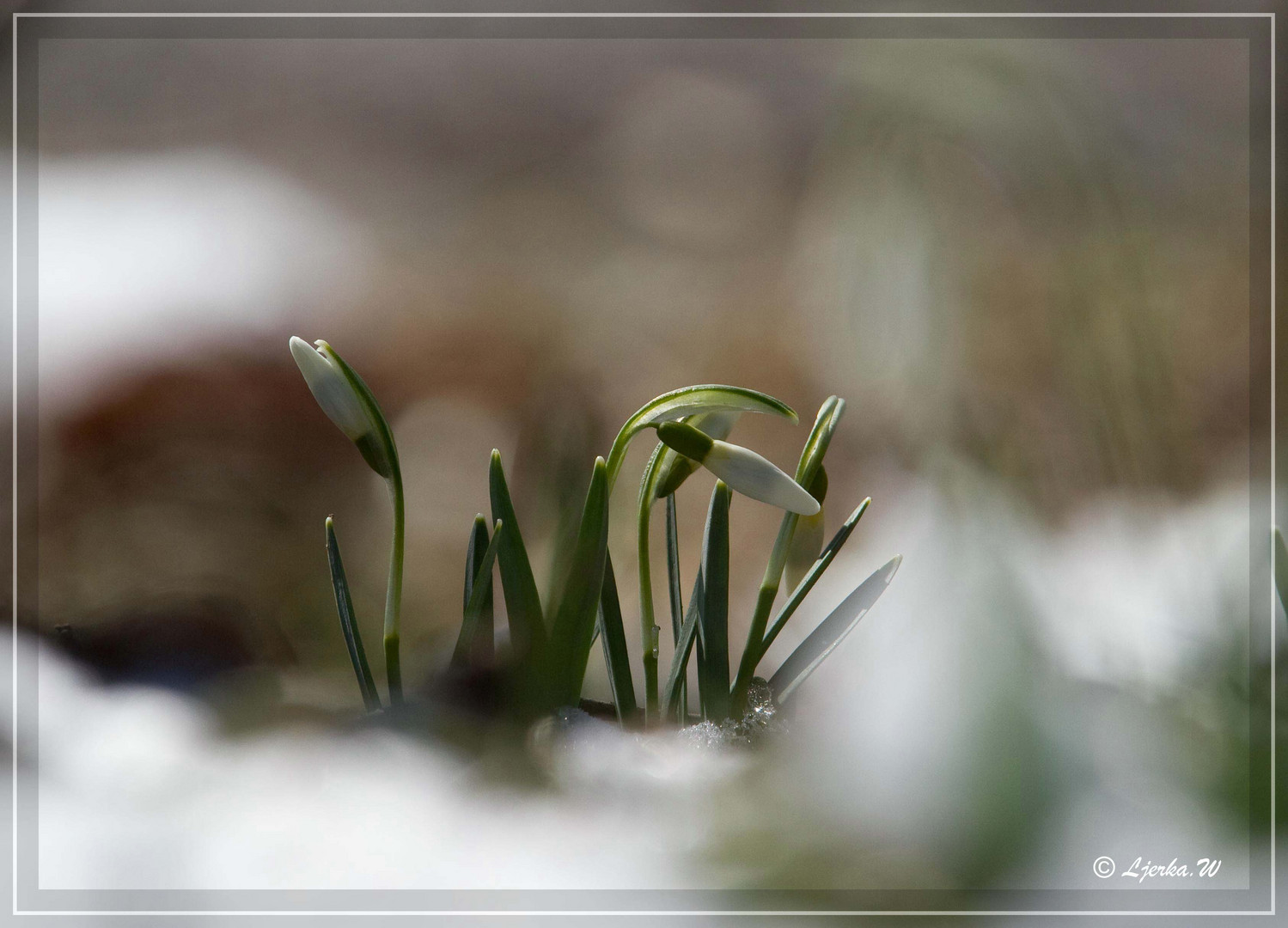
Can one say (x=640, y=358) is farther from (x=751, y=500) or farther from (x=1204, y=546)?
(x=1204, y=546)

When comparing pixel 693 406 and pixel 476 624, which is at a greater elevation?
pixel 693 406

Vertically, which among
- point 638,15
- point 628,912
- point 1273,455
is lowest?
point 628,912

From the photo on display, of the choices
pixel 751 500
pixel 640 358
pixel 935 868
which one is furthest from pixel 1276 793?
pixel 640 358

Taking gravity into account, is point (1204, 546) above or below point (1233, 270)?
below

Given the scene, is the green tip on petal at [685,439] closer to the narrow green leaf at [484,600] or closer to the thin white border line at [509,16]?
the narrow green leaf at [484,600]

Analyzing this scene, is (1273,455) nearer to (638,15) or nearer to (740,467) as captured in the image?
(740,467)

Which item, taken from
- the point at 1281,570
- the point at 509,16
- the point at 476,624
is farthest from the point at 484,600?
the point at 1281,570
